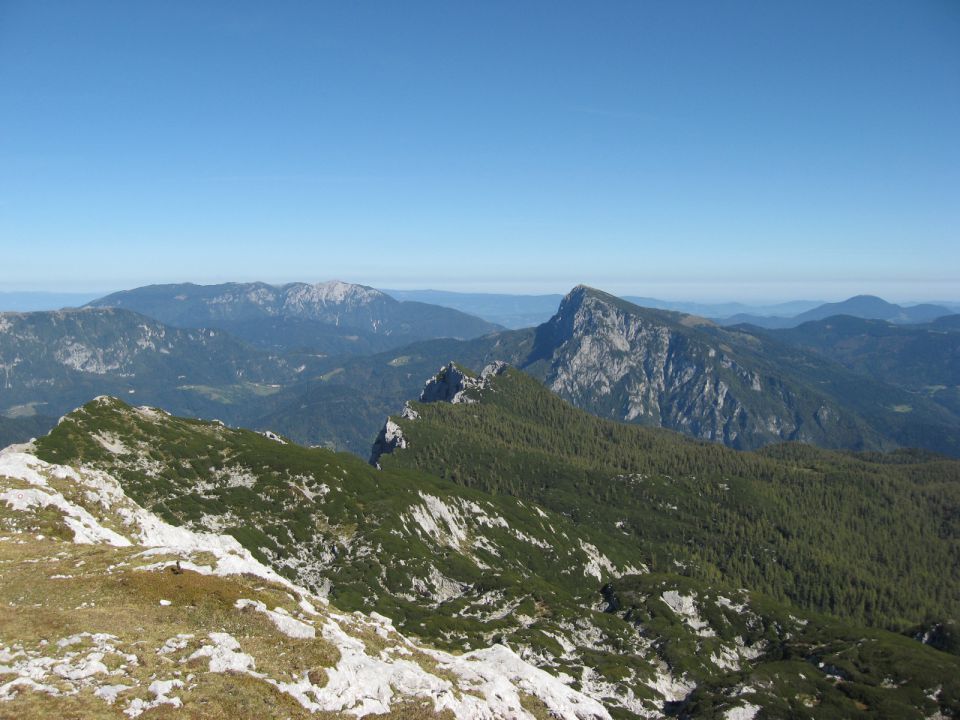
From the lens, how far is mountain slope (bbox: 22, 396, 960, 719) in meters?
116

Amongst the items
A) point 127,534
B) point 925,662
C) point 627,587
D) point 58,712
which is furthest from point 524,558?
point 58,712

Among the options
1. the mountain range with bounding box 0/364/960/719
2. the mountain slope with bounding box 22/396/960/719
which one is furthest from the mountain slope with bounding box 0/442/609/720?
the mountain slope with bounding box 22/396/960/719

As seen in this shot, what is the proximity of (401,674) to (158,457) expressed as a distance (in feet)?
452

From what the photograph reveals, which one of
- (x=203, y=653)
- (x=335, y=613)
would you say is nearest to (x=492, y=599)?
(x=335, y=613)

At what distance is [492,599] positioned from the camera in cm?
14600

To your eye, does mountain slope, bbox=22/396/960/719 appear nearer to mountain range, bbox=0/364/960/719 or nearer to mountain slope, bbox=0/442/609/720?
mountain range, bbox=0/364/960/719

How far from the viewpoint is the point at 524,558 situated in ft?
643

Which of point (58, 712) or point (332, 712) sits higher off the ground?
point (58, 712)

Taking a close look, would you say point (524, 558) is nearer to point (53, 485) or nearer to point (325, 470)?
point (325, 470)

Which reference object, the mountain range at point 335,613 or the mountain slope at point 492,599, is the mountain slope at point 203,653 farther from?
the mountain slope at point 492,599

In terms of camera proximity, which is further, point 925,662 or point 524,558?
A: point 524,558

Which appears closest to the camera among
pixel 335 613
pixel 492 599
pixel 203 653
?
pixel 203 653

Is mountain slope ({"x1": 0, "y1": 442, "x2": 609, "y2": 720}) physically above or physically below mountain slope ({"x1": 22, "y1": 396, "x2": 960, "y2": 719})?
above

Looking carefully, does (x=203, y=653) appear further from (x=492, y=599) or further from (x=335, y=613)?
(x=492, y=599)
